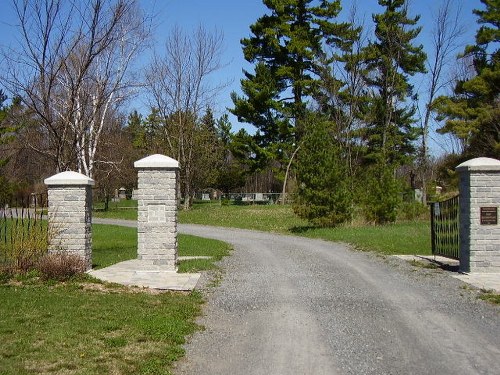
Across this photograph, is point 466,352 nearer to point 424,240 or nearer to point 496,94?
point 424,240

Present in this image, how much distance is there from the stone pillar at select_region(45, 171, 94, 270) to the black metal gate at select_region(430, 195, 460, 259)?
25.8 ft

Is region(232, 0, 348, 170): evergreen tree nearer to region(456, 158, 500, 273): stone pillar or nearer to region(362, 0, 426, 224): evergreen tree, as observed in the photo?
region(362, 0, 426, 224): evergreen tree

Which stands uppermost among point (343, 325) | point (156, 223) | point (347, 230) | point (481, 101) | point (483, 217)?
point (481, 101)

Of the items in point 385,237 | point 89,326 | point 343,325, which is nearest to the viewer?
point 89,326

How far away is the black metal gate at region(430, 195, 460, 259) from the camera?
11.9 m

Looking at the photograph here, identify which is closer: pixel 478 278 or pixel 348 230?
pixel 478 278

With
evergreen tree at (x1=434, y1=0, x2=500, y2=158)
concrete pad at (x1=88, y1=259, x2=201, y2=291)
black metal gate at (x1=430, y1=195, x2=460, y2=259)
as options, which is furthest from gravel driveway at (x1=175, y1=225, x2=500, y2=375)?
evergreen tree at (x1=434, y1=0, x2=500, y2=158)

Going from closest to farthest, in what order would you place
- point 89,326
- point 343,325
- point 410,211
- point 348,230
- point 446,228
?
point 89,326
point 343,325
point 446,228
point 348,230
point 410,211

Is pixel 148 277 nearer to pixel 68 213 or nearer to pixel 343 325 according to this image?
pixel 68 213

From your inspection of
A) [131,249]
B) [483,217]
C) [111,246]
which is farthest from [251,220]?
[483,217]

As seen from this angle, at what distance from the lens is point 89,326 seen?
20.3ft

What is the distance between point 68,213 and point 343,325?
20.2 ft

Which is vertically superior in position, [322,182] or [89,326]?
[322,182]

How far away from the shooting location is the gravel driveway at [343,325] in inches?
204
